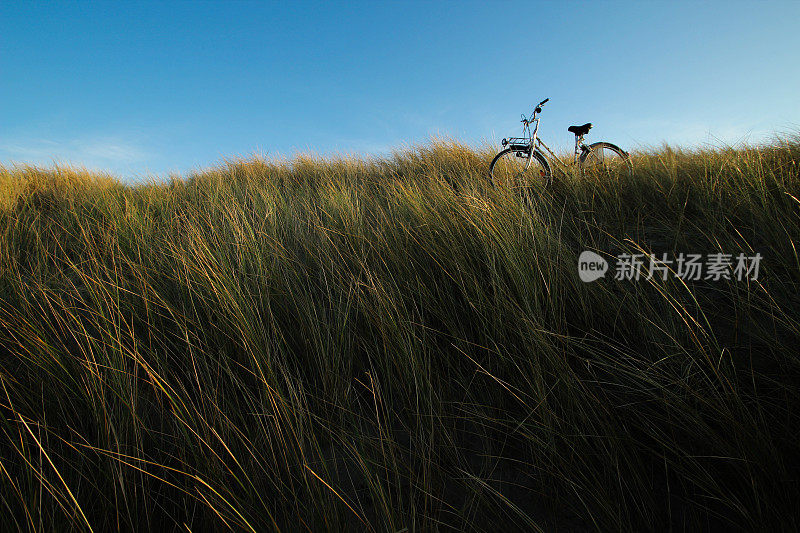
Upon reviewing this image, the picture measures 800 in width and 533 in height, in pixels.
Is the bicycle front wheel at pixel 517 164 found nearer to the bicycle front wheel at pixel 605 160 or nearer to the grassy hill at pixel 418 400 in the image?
the bicycle front wheel at pixel 605 160

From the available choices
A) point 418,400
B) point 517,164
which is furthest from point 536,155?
point 418,400

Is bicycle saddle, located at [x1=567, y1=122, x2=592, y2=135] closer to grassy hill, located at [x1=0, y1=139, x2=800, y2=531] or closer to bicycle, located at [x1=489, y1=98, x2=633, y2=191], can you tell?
bicycle, located at [x1=489, y1=98, x2=633, y2=191]

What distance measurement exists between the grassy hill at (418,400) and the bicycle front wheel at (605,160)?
1966mm

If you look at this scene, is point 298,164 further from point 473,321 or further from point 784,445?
point 784,445

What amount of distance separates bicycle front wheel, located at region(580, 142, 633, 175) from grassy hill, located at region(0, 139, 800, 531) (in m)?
1.97

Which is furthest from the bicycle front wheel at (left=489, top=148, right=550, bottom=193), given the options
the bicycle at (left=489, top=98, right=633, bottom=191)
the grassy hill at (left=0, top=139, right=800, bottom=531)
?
the grassy hill at (left=0, top=139, right=800, bottom=531)

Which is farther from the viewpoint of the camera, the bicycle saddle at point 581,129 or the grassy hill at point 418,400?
the bicycle saddle at point 581,129

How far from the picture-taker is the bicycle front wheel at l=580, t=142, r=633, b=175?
4.15 metres

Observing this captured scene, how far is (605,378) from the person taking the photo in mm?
1405

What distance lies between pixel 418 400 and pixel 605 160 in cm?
461

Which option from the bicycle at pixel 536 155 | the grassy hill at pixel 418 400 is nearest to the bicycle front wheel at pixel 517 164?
the bicycle at pixel 536 155

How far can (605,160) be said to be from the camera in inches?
175

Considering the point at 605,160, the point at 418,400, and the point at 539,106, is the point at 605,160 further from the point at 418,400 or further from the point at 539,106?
the point at 418,400

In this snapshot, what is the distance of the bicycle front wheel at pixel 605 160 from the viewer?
415cm
